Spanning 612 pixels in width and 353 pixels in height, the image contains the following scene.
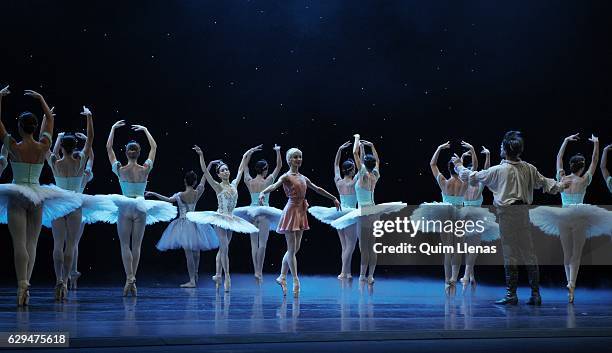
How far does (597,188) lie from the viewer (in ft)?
39.0

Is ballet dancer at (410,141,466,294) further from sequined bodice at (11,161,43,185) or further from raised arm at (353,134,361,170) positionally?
sequined bodice at (11,161,43,185)

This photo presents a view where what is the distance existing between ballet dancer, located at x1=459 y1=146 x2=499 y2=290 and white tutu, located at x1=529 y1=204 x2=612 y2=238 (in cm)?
86

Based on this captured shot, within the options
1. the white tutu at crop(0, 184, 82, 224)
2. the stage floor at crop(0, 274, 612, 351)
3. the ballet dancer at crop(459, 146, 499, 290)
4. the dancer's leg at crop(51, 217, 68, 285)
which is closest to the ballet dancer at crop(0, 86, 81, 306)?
the white tutu at crop(0, 184, 82, 224)

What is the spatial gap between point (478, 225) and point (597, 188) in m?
3.66

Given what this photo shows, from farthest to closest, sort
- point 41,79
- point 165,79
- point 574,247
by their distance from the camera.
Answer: point 165,79 → point 41,79 → point 574,247

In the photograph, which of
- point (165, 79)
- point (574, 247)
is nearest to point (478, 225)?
point (574, 247)

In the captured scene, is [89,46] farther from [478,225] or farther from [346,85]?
[478,225]

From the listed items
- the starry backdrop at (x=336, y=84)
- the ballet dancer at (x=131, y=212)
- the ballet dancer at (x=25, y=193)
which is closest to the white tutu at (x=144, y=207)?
the ballet dancer at (x=131, y=212)

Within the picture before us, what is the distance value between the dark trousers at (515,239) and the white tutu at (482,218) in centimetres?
188

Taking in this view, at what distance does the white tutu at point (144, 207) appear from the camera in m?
7.86

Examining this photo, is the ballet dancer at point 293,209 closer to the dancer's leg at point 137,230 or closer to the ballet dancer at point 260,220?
the dancer's leg at point 137,230

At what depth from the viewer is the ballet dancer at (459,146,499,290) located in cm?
897

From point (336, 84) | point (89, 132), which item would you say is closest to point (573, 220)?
point (89, 132)

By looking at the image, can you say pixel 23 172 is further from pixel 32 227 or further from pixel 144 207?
pixel 144 207
